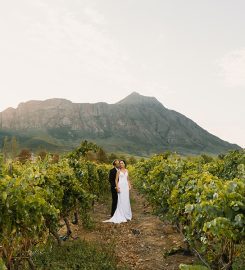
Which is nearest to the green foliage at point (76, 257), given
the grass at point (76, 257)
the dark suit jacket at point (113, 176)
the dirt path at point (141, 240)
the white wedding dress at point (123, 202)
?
the grass at point (76, 257)

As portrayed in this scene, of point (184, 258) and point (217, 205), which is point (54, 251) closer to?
point (184, 258)

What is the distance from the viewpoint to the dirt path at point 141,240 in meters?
10.3

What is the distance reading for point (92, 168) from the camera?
20.8 meters

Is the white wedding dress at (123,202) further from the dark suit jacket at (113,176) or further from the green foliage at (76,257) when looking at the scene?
the green foliage at (76,257)

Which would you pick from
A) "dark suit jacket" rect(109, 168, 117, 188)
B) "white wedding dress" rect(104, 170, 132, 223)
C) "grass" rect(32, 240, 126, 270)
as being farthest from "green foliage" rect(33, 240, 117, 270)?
"dark suit jacket" rect(109, 168, 117, 188)

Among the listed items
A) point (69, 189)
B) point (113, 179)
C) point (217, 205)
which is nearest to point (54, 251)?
point (69, 189)

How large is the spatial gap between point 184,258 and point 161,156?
897 cm

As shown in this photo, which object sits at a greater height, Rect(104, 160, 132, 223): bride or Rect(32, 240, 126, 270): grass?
Rect(104, 160, 132, 223): bride

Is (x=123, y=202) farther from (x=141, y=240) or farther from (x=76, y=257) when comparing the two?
(x=76, y=257)

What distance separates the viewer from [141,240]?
A: 13.1 metres

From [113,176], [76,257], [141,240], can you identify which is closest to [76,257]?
[76,257]

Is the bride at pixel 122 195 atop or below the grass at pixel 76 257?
atop

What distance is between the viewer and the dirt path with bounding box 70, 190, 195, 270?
10258mm

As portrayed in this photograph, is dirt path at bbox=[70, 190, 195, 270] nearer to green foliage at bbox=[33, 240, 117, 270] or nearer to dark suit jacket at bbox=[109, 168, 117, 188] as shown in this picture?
green foliage at bbox=[33, 240, 117, 270]
